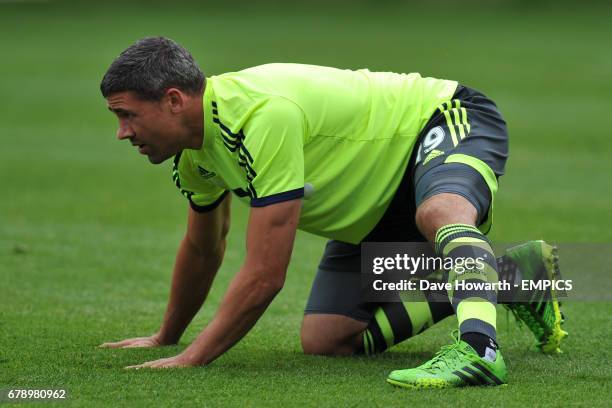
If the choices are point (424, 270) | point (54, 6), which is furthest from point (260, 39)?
point (424, 270)

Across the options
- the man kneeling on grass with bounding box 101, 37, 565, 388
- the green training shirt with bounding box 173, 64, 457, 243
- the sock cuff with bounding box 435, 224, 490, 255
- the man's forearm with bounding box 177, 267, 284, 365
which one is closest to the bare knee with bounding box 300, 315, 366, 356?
the man kneeling on grass with bounding box 101, 37, 565, 388

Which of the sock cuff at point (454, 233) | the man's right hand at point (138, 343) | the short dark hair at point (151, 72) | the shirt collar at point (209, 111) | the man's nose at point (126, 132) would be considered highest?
the short dark hair at point (151, 72)

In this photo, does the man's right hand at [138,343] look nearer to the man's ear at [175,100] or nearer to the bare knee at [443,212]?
the man's ear at [175,100]

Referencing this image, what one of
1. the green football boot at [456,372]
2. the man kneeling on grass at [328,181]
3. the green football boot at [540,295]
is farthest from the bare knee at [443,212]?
the green football boot at [540,295]

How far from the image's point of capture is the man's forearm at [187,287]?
18.7 feet

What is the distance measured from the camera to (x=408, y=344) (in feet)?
19.5

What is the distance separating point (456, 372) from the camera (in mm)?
4371

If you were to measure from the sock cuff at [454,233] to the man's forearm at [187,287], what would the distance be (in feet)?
5.15

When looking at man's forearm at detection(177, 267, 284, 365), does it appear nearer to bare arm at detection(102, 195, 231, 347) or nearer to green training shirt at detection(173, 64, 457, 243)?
green training shirt at detection(173, 64, 457, 243)

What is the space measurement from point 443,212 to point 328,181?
25.7 inches

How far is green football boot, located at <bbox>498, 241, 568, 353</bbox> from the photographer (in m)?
5.46

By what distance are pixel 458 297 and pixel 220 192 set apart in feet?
4.86

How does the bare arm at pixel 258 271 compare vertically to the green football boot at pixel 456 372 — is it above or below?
above

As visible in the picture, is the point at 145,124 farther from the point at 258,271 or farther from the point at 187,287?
the point at 187,287
